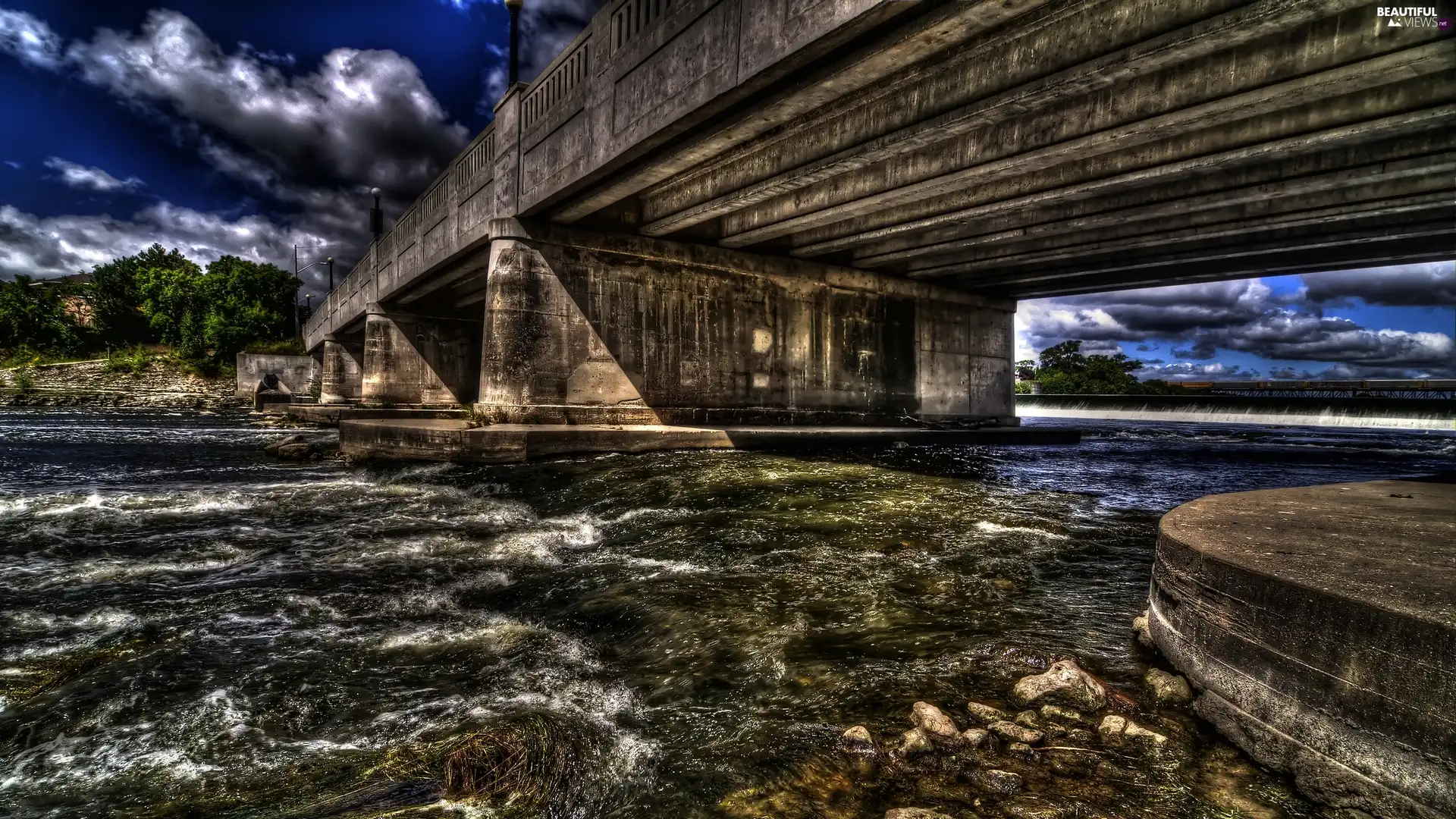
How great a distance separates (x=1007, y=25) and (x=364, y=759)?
927cm

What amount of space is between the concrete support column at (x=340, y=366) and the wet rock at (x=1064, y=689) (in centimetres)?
4687

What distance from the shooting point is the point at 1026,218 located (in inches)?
569

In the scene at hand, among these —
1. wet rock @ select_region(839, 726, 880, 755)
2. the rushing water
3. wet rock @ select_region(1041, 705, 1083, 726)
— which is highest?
wet rock @ select_region(1041, 705, 1083, 726)

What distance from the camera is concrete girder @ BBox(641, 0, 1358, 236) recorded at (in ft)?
21.9

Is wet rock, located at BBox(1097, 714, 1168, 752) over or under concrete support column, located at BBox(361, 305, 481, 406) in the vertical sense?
under

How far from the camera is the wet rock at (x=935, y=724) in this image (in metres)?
2.57

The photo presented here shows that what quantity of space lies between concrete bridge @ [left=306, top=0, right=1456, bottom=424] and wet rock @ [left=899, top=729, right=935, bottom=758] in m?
7.39

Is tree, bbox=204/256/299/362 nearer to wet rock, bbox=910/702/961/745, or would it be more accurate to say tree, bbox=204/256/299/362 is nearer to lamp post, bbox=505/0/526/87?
lamp post, bbox=505/0/526/87

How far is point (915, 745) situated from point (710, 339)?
15010 mm

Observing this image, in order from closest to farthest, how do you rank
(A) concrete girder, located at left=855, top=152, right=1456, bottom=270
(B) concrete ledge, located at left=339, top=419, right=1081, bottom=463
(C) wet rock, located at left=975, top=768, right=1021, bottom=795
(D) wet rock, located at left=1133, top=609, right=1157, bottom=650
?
(C) wet rock, located at left=975, top=768, right=1021, bottom=795 < (D) wet rock, located at left=1133, top=609, right=1157, bottom=650 < (A) concrete girder, located at left=855, top=152, right=1456, bottom=270 < (B) concrete ledge, located at left=339, top=419, right=1081, bottom=463

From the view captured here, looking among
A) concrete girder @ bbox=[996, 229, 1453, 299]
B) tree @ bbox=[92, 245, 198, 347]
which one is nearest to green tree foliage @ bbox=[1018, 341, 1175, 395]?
concrete girder @ bbox=[996, 229, 1453, 299]

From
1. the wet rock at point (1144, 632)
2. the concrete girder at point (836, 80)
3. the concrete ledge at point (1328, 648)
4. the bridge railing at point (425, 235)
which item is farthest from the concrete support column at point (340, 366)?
the concrete ledge at point (1328, 648)

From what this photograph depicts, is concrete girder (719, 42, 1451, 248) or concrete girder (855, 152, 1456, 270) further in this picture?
concrete girder (855, 152, 1456, 270)

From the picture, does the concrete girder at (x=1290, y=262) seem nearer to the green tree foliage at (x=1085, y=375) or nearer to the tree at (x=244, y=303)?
the green tree foliage at (x=1085, y=375)
